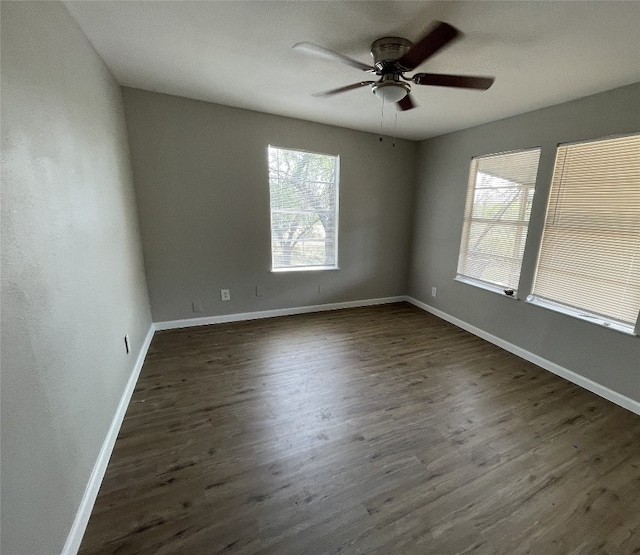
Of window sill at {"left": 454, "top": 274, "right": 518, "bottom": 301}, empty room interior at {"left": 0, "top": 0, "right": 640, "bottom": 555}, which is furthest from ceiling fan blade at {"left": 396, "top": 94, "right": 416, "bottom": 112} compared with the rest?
window sill at {"left": 454, "top": 274, "right": 518, "bottom": 301}

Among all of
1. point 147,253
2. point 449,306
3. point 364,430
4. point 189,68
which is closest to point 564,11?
point 189,68

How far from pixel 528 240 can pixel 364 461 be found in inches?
102

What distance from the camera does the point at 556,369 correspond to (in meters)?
2.65

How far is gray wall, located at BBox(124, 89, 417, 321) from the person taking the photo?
2.98 meters

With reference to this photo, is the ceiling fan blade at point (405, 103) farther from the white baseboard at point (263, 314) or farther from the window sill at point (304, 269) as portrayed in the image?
the white baseboard at point (263, 314)

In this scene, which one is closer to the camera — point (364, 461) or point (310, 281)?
point (364, 461)

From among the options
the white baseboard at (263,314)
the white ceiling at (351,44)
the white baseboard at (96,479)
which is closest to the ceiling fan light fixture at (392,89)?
the white ceiling at (351,44)

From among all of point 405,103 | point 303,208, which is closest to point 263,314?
point 303,208

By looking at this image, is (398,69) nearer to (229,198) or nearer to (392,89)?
(392,89)

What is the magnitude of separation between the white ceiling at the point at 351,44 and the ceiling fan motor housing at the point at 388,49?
40 millimetres

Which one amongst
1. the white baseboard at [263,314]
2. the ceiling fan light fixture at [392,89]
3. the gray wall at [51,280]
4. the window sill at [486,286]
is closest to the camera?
the gray wall at [51,280]

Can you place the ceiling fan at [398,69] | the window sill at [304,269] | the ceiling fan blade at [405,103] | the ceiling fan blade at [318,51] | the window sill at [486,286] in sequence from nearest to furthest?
the ceiling fan blade at [318,51] < the ceiling fan at [398,69] < the ceiling fan blade at [405,103] < the window sill at [486,286] < the window sill at [304,269]

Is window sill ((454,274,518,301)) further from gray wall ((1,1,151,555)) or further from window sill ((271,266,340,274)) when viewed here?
gray wall ((1,1,151,555))

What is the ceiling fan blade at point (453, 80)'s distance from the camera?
1.70m
